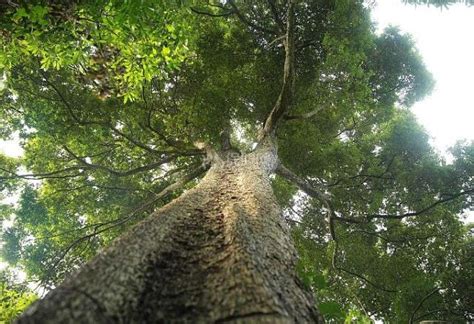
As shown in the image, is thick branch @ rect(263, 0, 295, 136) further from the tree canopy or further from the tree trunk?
the tree trunk

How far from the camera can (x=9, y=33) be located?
395cm

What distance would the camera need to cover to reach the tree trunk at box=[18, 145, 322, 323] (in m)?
1.44

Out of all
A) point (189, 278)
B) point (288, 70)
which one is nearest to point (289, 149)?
point (288, 70)

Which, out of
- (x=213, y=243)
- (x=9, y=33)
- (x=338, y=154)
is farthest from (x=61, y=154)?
(x=213, y=243)

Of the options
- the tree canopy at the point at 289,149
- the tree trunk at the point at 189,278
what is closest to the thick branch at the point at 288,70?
the tree canopy at the point at 289,149

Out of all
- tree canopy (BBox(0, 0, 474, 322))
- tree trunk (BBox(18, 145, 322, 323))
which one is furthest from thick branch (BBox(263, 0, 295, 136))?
tree trunk (BBox(18, 145, 322, 323))

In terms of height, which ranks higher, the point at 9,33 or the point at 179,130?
the point at 179,130

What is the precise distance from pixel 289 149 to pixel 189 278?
756cm

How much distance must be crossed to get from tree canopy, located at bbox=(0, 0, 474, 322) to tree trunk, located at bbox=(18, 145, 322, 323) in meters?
4.39

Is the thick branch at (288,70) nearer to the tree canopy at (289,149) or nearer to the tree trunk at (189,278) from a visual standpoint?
the tree canopy at (289,149)

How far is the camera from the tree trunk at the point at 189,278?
144cm

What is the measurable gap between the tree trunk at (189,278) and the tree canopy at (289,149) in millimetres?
4393

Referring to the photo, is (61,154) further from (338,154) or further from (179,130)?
(338,154)

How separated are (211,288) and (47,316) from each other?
706 mm
